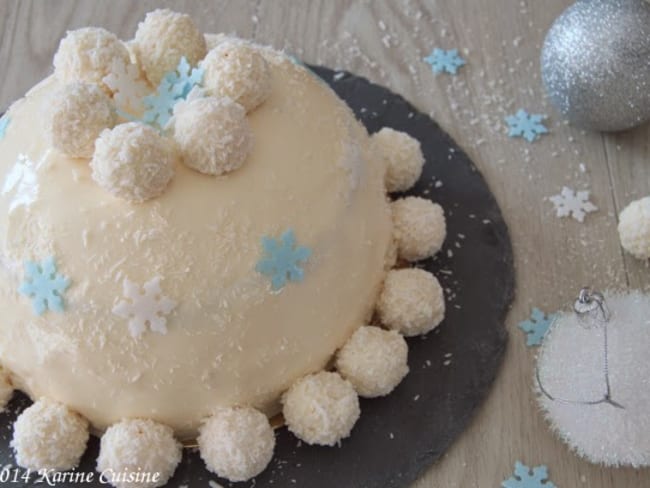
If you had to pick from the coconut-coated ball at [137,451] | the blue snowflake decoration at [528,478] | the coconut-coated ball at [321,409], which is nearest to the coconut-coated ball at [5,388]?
the coconut-coated ball at [137,451]

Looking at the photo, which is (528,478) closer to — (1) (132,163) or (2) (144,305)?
(2) (144,305)

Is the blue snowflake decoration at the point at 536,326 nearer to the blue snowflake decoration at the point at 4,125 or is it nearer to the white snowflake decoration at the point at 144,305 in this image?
the white snowflake decoration at the point at 144,305

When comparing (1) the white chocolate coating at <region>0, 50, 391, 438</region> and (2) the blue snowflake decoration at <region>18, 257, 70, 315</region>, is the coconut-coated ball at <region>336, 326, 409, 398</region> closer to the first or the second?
(1) the white chocolate coating at <region>0, 50, 391, 438</region>

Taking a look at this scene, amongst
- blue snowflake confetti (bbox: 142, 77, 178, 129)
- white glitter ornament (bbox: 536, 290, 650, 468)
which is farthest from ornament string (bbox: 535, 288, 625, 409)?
blue snowflake confetti (bbox: 142, 77, 178, 129)

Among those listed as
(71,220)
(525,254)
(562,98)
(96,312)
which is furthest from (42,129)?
(562,98)

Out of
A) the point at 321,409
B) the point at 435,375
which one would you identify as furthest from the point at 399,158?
the point at 321,409

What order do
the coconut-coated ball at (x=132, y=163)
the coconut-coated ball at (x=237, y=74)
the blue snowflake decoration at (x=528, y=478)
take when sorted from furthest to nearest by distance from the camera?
the blue snowflake decoration at (x=528, y=478) < the coconut-coated ball at (x=237, y=74) < the coconut-coated ball at (x=132, y=163)
